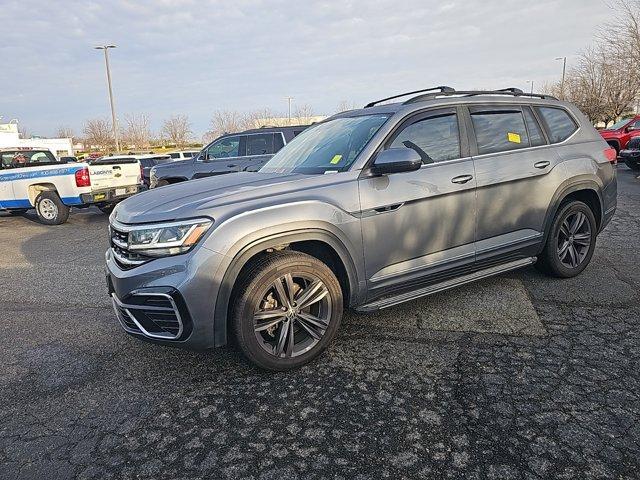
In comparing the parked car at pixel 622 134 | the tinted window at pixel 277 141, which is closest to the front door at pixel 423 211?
the tinted window at pixel 277 141

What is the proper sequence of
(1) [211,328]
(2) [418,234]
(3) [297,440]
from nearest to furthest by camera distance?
(3) [297,440] → (1) [211,328] → (2) [418,234]

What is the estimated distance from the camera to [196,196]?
10.3ft

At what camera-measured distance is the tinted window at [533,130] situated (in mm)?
4304

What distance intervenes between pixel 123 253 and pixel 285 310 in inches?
45.8

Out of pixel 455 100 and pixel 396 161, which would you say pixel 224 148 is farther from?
pixel 396 161

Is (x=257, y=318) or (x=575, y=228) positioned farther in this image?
(x=575, y=228)

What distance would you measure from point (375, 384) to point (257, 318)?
2.87 ft

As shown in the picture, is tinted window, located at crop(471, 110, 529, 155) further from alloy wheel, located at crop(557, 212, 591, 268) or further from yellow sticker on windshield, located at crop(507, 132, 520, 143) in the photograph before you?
alloy wheel, located at crop(557, 212, 591, 268)

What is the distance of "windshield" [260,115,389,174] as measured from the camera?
354 centimetres

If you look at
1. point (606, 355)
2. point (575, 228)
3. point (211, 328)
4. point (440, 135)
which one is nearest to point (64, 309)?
point (211, 328)

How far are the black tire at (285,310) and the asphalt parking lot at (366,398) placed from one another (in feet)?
0.52

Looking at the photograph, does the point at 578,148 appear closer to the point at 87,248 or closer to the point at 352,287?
the point at 352,287

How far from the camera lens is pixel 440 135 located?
3791mm

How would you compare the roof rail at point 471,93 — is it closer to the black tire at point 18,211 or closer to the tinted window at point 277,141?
the tinted window at point 277,141
